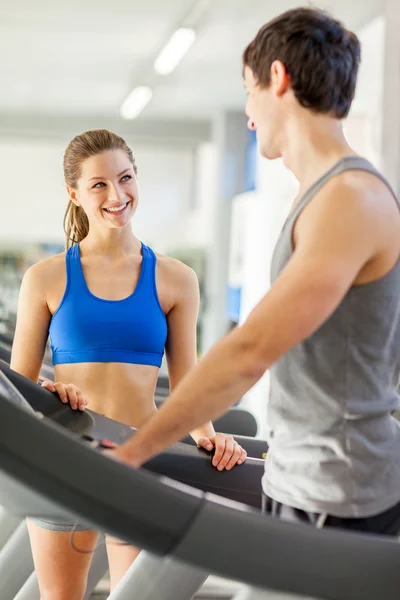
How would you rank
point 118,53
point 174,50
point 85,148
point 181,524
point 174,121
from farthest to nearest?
point 174,121
point 118,53
point 174,50
point 85,148
point 181,524

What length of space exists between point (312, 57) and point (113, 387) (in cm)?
90

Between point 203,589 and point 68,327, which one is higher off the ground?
point 68,327

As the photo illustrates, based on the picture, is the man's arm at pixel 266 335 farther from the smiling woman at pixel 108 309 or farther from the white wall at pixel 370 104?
the white wall at pixel 370 104

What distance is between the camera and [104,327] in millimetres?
1841

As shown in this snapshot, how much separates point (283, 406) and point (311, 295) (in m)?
0.22

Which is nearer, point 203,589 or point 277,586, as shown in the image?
point 277,586

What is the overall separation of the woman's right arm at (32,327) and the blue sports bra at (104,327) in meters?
0.03

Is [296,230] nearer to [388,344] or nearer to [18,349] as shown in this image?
[388,344]

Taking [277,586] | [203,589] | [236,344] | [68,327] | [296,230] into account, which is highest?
[296,230]

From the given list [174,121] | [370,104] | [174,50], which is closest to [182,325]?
[370,104]

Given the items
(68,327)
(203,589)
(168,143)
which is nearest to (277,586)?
(68,327)

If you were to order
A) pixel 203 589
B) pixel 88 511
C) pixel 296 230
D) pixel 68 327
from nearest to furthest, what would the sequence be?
1. pixel 88 511
2. pixel 296 230
3. pixel 68 327
4. pixel 203 589

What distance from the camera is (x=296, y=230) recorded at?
1.12 m

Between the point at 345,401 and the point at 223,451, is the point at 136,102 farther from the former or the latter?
the point at 345,401
